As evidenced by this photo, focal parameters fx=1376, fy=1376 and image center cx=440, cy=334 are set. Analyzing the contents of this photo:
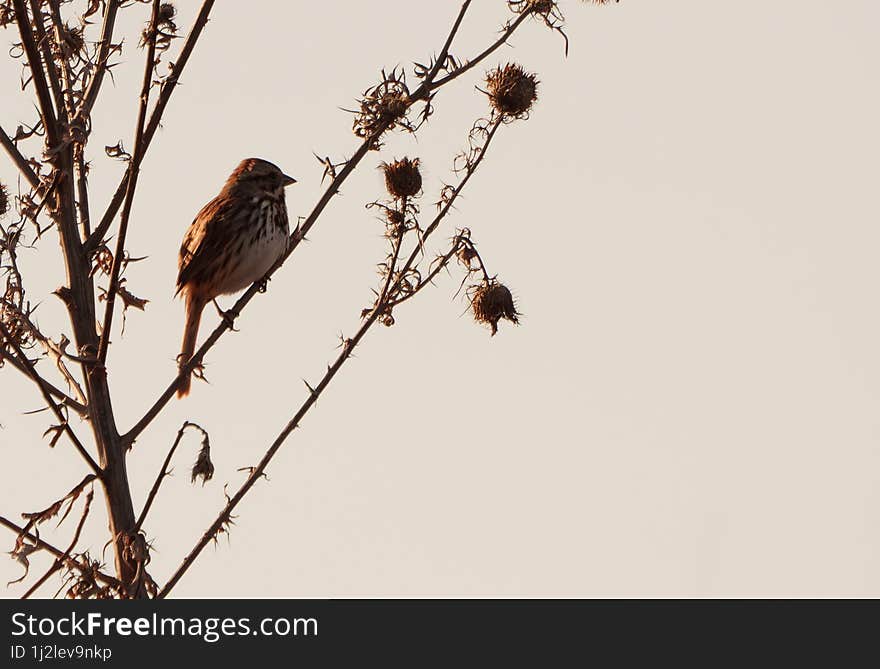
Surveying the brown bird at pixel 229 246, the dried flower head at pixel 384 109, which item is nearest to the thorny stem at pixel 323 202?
the dried flower head at pixel 384 109

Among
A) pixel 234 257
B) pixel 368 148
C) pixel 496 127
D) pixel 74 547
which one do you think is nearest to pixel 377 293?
pixel 368 148

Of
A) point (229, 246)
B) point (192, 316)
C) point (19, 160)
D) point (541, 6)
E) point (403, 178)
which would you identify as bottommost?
point (19, 160)

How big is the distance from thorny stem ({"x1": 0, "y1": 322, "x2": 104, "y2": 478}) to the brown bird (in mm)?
3677

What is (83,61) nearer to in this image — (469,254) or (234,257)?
(469,254)

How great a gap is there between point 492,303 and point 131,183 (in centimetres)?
182

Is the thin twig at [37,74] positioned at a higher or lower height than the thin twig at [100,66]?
lower

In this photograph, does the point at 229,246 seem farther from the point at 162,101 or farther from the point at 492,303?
the point at 162,101

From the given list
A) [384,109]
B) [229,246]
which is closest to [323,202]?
[384,109]

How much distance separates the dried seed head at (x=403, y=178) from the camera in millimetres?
4785

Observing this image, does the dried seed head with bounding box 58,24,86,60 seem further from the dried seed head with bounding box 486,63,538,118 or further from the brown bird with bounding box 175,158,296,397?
→ the brown bird with bounding box 175,158,296,397

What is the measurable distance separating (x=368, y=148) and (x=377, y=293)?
454 mm

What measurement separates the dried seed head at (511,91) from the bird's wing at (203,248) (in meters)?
2.91

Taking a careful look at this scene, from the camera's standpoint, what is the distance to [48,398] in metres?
3.64

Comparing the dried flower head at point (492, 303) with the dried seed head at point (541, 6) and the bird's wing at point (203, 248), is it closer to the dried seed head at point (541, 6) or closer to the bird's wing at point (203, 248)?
the dried seed head at point (541, 6)
